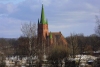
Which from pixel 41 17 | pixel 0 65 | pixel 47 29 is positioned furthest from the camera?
pixel 47 29

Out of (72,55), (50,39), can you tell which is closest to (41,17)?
(50,39)

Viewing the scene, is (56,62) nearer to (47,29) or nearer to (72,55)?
(72,55)

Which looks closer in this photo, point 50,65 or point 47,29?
point 50,65

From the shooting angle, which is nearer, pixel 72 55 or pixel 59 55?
pixel 59 55

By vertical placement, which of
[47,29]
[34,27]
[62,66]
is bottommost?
[62,66]

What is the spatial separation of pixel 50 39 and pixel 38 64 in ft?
194

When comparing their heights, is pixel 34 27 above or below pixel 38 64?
above

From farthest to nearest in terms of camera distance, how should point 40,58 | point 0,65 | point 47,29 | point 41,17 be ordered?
1. point 47,29
2. point 41,17
3. point 40,58
4. point 0,65

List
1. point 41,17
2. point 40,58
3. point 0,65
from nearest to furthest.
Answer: point 0,65
point 40,58
point 41,17

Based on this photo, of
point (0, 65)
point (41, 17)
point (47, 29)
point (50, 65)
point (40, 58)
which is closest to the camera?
point (0, 65)

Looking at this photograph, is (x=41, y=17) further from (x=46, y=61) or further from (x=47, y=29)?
(x=46, y=61)

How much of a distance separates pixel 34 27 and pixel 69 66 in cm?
899

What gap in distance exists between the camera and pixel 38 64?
44031 mm

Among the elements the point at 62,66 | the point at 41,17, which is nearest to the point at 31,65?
the point at 62,66
